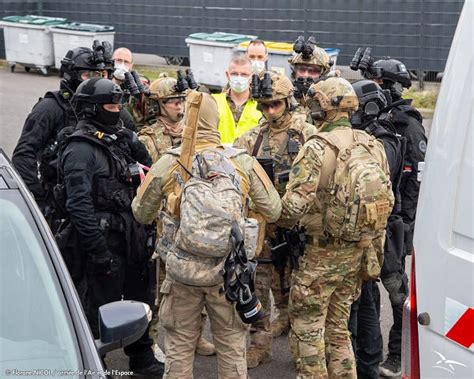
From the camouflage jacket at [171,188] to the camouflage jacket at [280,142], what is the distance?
2.50ft

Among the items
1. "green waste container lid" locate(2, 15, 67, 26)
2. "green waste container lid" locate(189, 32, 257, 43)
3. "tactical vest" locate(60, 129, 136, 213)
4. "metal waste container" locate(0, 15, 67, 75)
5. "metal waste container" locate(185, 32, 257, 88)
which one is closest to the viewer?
"tactical vest" locate(60, 129, 136, 213)

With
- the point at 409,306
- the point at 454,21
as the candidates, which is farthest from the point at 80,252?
the point at 454,21

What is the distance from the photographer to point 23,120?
13.6 meters

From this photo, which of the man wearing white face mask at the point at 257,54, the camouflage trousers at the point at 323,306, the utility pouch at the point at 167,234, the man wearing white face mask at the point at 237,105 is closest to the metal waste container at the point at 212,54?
the man wearing white face mask at the point at 257,54

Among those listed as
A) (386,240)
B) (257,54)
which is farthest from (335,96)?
(257,54)

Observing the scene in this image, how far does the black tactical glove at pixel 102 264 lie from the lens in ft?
16.1

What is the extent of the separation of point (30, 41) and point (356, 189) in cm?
1471

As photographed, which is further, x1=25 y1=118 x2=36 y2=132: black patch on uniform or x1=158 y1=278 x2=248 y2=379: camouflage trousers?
x1=25 y1=118 x2=36 y2=132: black patch on uniform

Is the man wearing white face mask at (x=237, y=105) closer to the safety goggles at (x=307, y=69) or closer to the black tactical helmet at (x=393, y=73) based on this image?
the safety goggles at (x=307, y=69)

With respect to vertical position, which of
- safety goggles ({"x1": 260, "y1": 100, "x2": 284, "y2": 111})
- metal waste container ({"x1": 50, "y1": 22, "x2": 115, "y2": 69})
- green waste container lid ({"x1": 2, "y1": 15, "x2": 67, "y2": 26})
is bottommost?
metal waste container ({"x1": 50, "y1": 22, "x2": 115, "y2": 69})

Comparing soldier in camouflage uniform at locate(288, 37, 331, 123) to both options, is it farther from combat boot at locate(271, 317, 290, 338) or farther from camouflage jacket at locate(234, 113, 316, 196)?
combat boot at locate(271, 317, 290, 338)

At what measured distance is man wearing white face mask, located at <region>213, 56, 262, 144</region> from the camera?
21.9 ft

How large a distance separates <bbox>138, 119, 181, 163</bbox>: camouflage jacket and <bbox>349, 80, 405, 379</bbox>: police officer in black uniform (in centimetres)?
134

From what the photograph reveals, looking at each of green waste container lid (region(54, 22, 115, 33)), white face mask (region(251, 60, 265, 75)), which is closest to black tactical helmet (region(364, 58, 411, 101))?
white face mask (region(251, 60, 265, 75))
